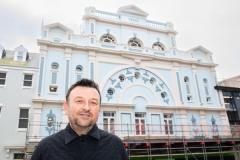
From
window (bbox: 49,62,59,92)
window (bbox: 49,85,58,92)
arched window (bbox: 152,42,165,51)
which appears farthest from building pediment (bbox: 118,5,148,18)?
window (bbox: 49,85,58,92)

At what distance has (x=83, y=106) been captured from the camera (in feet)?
6.78

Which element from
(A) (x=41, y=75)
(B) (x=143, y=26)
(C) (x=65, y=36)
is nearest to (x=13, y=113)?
(A) (x=41, y=75)

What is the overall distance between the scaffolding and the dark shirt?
11.8m

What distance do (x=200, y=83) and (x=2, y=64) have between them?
19.1 meters

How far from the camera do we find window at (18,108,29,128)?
1491cm

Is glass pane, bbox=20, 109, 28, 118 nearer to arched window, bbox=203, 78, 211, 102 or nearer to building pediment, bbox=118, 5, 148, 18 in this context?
building pediment, bbox=118, 5, 148, 18

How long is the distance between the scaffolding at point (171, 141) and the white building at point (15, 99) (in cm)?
106

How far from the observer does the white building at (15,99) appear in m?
14.0

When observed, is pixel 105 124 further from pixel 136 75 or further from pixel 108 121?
pixel 136 75

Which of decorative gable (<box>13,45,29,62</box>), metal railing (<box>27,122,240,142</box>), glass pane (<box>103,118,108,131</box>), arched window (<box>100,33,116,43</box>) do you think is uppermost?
arched window (<box>100,33,116,43</box>)

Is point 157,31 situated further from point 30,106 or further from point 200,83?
point 30,106

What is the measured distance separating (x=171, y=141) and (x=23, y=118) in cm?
1117

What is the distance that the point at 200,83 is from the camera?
21594 millimetres

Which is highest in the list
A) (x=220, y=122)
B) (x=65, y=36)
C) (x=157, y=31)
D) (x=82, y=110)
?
(x=157, y=31)
